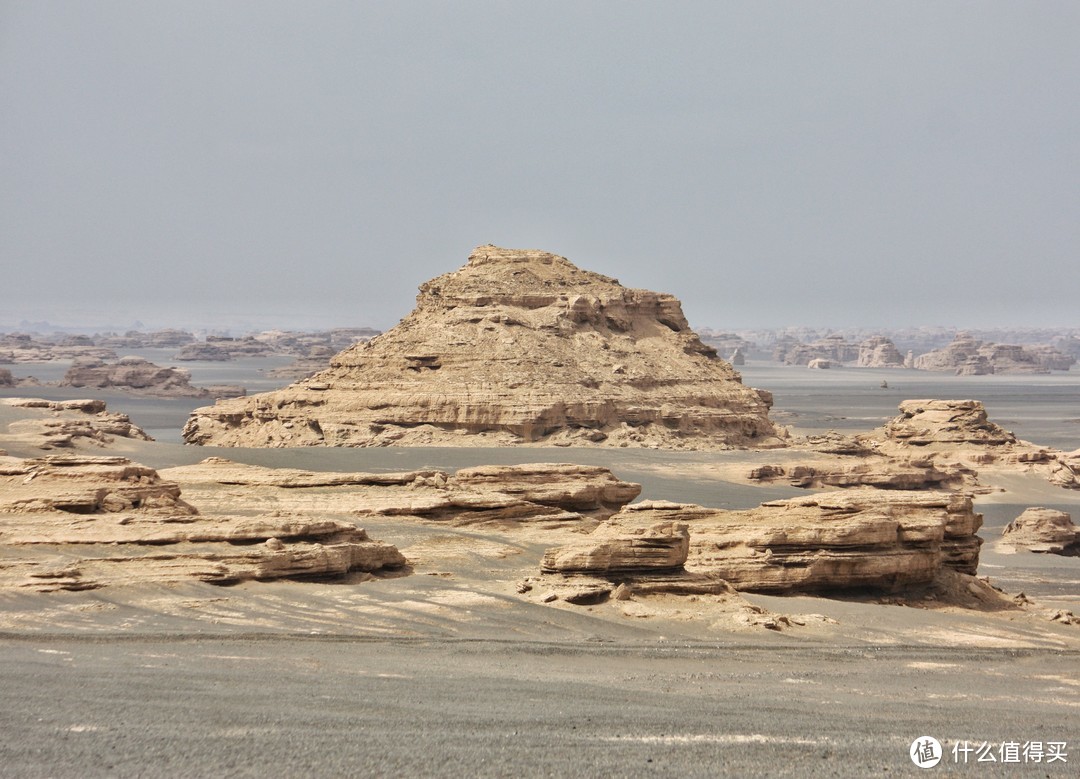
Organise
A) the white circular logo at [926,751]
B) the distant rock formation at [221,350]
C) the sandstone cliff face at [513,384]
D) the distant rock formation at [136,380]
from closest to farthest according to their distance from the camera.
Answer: the white circular logo at [926,751] < the sandstone cliff face at [513,384] < the distant rock formation at [136,380] < the distant rock formation at [221,350]

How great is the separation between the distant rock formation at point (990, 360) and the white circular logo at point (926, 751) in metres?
162

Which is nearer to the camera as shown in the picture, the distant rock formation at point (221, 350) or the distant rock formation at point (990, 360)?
the distant rock formation at point (221, 350)

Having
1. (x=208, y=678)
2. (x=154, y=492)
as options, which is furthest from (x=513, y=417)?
(x=208, y=678)

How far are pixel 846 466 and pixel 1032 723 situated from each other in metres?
27.9

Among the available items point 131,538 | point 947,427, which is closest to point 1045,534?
point 947,427

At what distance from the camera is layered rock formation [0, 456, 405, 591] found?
47.7ft

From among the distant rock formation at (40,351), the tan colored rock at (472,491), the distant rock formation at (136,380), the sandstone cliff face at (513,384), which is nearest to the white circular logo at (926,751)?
the tan colored rock at (472,491)

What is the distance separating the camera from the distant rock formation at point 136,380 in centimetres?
8331

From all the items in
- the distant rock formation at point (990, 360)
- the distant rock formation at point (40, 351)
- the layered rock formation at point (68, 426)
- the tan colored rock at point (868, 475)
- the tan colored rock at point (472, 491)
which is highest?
the distant rock formation at point (990, 360)

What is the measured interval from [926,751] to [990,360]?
172 metres

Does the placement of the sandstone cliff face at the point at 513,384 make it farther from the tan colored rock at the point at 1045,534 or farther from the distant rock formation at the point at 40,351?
the distant rock formation at the point at 40,351

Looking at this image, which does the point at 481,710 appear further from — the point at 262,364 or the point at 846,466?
the point at 262,364

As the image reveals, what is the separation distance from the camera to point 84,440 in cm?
3316

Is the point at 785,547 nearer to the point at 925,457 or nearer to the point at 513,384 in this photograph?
the point at 925,457
